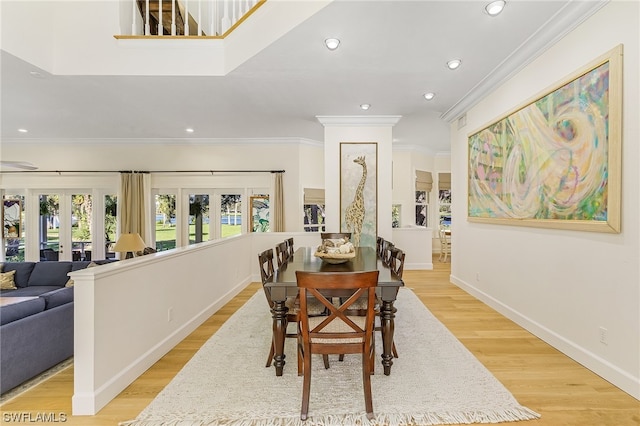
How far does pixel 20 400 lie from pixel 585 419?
365cm

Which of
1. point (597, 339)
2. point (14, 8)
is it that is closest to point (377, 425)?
point (597, 339)

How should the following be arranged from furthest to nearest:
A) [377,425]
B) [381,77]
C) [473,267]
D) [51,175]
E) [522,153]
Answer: [51,175] < [473,267] < [381,77] < [522,153] < [377,425]

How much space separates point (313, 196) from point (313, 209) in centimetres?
31

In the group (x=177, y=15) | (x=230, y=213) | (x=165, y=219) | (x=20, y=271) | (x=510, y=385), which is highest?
(x=177, y=15)

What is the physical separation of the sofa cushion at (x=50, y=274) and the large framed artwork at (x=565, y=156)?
5751mm

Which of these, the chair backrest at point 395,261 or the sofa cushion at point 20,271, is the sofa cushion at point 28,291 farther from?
the chair backrest at point 395,261

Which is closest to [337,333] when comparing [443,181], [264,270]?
[264,270]

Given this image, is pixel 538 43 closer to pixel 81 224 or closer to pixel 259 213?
pixel 259 213

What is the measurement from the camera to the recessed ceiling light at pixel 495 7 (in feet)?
7.62

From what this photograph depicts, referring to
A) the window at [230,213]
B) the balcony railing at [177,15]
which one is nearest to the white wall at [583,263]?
the balcony railing at [177,15]

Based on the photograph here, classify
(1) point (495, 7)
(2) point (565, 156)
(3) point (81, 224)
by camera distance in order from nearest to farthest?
(1) point (495, 7) < (2) point (565, 156) < (3) point (81, 224)

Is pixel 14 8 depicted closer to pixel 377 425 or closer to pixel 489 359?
pixel 377 425

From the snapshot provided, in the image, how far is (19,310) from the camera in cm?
213

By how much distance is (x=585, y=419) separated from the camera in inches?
71.4
